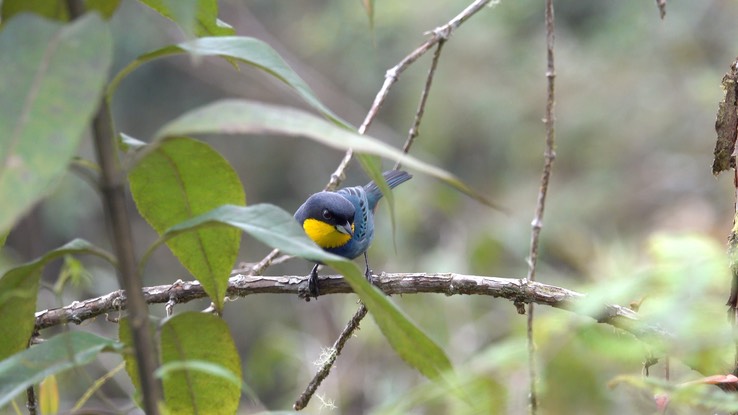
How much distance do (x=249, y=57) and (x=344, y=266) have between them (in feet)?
1.20

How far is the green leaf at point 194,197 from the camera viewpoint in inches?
61.4

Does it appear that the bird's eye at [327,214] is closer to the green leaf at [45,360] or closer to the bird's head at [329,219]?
the bird's head at [329,219]

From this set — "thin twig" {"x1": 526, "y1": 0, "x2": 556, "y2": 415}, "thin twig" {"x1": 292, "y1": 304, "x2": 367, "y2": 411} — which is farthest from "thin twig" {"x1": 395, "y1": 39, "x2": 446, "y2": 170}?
"thin twig" {"x1": 292, "y1": 304, "x2": 367, "y2": 411}

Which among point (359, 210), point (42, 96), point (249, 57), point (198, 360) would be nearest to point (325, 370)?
point (198, 360)

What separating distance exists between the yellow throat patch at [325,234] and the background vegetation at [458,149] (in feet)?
4.10

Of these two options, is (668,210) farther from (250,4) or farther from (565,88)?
(250,4)

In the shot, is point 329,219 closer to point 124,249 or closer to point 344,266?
point 344,266

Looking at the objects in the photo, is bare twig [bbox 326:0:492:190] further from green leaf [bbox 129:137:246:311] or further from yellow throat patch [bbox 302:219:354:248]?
yellow throat patch [bbox 302:219:354:248]

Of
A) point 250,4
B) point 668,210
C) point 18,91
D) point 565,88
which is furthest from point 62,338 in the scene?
point 250,4

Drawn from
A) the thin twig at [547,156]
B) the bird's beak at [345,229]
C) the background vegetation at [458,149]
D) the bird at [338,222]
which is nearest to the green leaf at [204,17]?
the thin twig at [547,156]

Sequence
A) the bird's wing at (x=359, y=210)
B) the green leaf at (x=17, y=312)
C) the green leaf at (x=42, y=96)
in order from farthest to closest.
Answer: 1. the bird's wing at (x=359, y=210)
2. the green leaf at (x=17, y=312)
3. the green leaf at (x=42, y=96)

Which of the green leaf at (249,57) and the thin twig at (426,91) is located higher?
the thin twig at (426,91)

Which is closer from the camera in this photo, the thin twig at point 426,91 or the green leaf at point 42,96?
the green leaf at point 42,96

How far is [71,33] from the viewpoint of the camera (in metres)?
1.03
